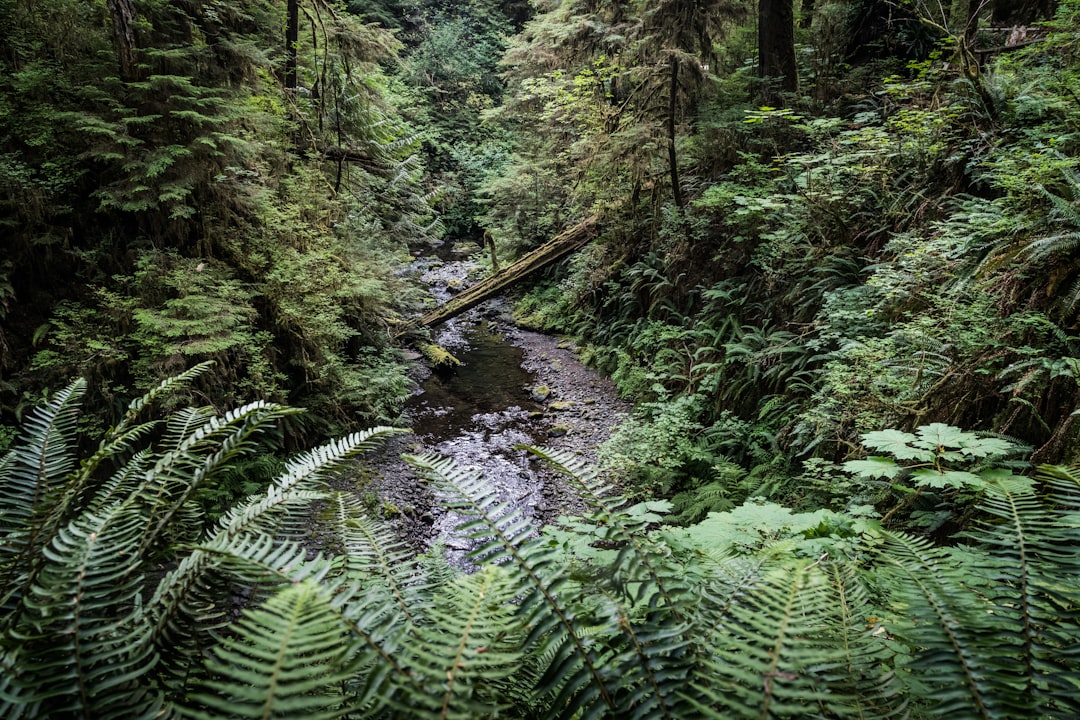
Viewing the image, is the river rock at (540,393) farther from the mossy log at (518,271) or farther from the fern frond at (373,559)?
the fern frond at (373,559)

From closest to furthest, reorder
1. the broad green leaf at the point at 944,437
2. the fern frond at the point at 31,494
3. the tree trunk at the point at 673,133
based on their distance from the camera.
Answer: the fern frond at the point at 31,494 → the broad green leaf at the point at 944,437 → the tree trunk at the point at 673,133

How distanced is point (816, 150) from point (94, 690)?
8893mm

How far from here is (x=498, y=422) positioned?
892cm

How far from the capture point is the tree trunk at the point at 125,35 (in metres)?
5.60

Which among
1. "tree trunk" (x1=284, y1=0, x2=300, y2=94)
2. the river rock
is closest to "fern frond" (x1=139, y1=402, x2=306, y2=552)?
the river rock

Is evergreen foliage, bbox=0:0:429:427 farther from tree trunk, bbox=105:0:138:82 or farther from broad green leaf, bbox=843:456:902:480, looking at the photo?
broad green leaf, bbox=843:456:902:480

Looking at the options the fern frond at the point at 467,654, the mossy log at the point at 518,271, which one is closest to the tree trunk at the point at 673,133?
the mossy log at the point at 518,271

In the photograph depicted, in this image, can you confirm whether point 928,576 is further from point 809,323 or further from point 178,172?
point 178,172

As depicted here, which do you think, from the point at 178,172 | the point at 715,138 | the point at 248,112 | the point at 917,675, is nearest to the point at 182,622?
the point at 917,675

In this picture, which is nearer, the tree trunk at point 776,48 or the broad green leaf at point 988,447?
the broad green leaf at point 988,447

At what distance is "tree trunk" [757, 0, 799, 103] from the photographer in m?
8.09

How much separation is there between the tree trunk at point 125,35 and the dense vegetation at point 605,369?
1.7 inches

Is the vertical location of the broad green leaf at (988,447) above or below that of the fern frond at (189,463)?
below

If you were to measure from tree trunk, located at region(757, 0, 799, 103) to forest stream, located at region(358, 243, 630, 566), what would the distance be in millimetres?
6053
